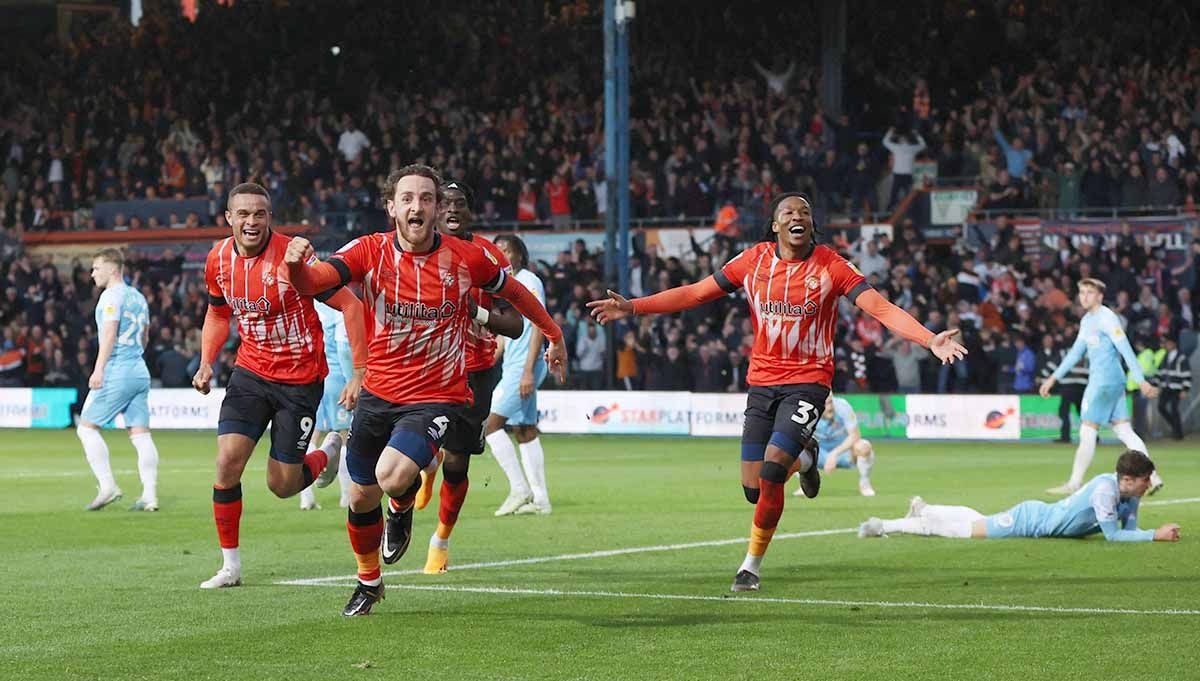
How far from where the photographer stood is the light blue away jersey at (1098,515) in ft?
42.3

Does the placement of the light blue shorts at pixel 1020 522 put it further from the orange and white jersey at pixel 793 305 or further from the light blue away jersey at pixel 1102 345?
the light blue away jersey at pixel 1102 345

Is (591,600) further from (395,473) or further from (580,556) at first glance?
(580,556)

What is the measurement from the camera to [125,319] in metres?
15.9

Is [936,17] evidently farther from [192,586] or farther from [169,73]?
[192,586]

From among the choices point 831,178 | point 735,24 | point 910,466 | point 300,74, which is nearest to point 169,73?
point 300,74

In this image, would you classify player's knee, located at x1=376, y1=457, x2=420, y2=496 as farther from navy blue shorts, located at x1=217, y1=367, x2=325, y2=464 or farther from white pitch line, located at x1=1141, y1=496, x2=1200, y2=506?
white pitch line, located at x1=1141, y1=496, x2=1200, y2=506

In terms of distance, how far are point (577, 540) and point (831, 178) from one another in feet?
70.3

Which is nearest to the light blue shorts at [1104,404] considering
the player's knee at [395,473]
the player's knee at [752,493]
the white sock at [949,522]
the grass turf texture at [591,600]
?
the grass turf texture at [591,600]

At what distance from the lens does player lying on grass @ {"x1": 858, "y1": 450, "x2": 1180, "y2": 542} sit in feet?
42.3

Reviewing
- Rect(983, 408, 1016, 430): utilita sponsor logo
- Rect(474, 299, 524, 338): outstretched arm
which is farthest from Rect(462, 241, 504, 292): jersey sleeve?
Rect(983, 408, 1016, 430): utilita sponsor logo

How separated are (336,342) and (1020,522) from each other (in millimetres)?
6054

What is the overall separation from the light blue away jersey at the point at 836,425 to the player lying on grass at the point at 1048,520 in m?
4.94

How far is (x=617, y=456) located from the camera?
82.4 ft

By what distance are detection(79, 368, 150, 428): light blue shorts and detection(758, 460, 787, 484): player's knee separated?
741 cm
